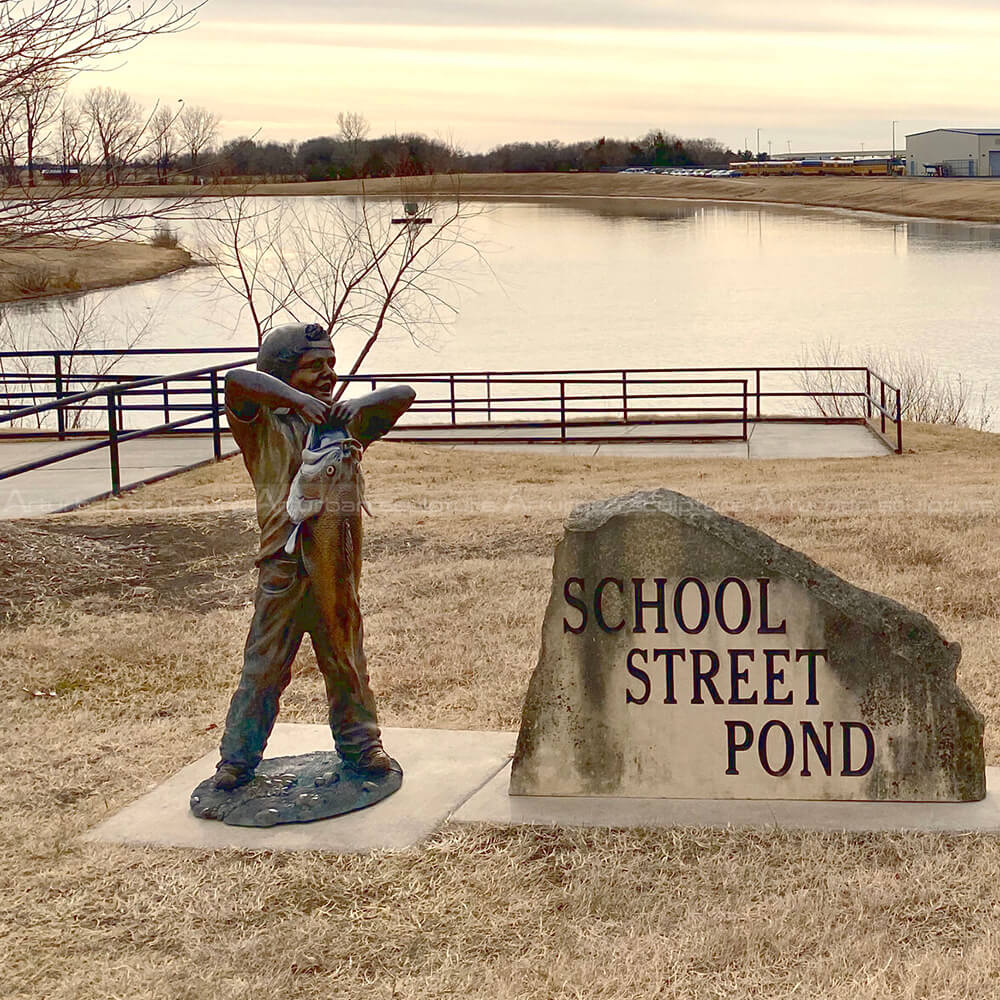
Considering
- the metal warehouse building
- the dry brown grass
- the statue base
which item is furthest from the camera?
the metal warehouse building

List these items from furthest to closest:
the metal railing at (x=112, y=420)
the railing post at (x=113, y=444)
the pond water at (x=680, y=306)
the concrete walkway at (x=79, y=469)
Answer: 1. the pond water at (x=680, y=306)
2. the concrete walkway at (x=79, y=469)
3. the railing post at (x=113, y=444)
4. the metal railing at (x=112, y=420)

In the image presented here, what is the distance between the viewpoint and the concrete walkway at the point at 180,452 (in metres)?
12.3

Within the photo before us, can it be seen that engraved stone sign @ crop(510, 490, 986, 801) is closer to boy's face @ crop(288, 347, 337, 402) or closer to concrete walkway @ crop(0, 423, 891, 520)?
boy's face @ crop(288, 347, 337, 402)

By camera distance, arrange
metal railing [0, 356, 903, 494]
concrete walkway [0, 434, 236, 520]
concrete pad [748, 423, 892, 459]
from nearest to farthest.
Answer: concrete walkway [0, 434, 236, 520]
metal railing [0, 356, 903, 494]
concrete pad [748, 423, 892, 459]

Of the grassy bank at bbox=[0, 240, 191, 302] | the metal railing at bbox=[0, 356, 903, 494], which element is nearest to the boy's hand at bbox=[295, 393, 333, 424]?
the metal railing at bbox=[0, 356, 903, 494]

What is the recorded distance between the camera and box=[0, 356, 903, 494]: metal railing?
15.5 m

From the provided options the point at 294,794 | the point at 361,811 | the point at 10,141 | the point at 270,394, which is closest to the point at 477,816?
the point at 361,811

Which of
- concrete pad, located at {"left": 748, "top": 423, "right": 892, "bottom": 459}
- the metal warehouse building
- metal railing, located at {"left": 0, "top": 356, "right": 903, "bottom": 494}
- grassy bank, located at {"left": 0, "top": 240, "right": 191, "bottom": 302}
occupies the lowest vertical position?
concrete pad, located at {"left": 748, "top": 423, "right": 892, "bottom": 459}

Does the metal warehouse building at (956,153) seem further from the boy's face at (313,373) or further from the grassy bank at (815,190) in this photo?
the boy's face at (313,373)

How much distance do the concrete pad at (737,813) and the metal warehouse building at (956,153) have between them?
143 m

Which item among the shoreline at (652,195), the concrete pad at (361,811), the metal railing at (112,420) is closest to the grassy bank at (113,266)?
the shoreline at (652,195)

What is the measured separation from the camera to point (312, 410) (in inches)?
180

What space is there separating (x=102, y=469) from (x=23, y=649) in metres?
6.85

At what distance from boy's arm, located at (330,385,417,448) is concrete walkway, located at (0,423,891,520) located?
7.20 meters
